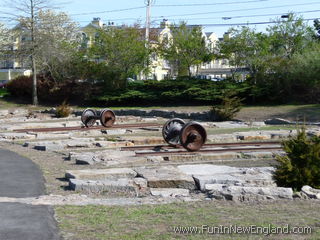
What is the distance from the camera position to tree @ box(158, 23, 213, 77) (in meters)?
52.0

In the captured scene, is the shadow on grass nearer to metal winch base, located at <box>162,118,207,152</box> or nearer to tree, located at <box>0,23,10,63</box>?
metal winch base, located at <box>162,118,207,152</box>

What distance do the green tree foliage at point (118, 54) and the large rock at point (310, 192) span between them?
33318 millimetres

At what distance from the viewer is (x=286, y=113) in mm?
30656

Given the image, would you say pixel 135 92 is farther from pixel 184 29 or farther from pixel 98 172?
pixel 98 172

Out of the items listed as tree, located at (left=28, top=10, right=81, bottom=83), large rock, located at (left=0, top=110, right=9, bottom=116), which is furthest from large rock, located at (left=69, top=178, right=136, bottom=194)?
tree, located at (left=28, top=10, right=81, bottom=83)

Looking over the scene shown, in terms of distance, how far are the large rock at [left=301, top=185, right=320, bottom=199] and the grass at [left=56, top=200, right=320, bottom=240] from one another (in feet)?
1.08

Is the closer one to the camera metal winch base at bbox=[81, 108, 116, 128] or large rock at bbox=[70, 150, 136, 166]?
large rock at bbox=[70, 150, 136, 166]

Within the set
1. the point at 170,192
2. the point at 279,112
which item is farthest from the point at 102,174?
the point at 279,112

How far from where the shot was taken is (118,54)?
1735 inches

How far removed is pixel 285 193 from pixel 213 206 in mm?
1369

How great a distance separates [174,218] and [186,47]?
146 ft

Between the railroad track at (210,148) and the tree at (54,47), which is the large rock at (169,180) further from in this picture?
the tree at (54,47)

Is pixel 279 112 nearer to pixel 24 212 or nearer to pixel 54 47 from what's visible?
pixel 54 47

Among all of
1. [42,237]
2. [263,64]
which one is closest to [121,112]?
[263,64]
